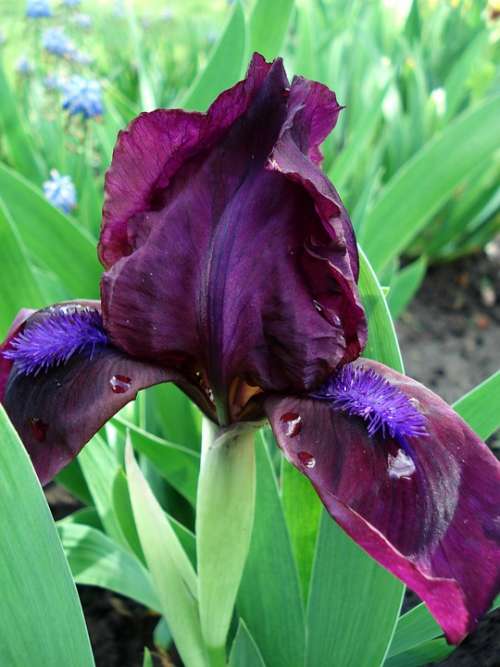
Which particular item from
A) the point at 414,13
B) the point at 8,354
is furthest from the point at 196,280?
the point at 414,13

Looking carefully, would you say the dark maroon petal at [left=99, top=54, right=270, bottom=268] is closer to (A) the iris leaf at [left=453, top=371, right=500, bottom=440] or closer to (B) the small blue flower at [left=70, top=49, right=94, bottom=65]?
(A) the iris leaf at [left=453, top=371, right=500, bottom=440]

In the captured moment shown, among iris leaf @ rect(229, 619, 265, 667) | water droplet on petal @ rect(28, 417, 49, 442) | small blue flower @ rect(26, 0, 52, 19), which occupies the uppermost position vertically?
small blue flower @ rect(26, 0, 52, 19)

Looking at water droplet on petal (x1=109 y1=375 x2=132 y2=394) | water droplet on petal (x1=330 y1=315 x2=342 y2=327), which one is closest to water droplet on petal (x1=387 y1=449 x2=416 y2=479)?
water droplet on petal (x1=330 y1=315 x2=342 y2=327)

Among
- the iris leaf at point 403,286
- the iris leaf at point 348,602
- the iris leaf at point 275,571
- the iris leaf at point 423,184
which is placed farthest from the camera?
the iris leaf at point 403,286

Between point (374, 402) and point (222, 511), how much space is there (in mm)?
204

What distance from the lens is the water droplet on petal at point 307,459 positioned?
0.62m

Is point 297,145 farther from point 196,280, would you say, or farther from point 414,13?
point 414,13

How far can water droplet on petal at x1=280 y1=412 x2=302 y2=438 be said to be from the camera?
0.65 m

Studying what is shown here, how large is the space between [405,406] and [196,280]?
0.64 feet

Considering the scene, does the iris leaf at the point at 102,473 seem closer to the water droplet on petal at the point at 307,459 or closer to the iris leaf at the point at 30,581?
the iris leaf at the point at 30,581

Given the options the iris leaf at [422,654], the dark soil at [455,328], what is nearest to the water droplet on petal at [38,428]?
the iris leaf at [422,654]

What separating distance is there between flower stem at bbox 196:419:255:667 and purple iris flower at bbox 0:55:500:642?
43 mm

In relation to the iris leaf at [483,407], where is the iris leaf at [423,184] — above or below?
above

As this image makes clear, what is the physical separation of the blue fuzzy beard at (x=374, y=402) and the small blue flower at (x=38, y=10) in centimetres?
177
